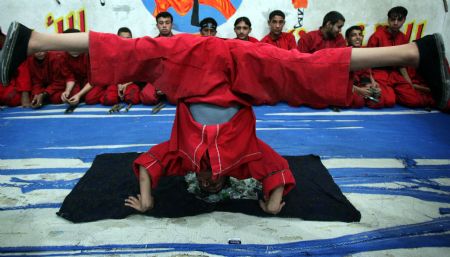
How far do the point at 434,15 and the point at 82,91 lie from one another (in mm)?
5351

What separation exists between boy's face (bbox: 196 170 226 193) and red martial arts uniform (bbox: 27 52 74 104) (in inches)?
117

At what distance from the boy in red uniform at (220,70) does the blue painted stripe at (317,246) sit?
422 mm

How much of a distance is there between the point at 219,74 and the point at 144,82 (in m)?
2.39

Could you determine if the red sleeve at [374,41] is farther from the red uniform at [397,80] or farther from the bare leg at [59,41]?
the bare leg at [59,41]

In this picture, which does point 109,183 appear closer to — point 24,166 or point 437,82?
point 24,166

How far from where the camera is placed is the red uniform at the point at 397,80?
13.8ft

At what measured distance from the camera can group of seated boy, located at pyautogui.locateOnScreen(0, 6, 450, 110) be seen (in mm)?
4137

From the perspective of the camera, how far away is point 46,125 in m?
3.45

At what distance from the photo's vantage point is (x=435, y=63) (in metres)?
1.56

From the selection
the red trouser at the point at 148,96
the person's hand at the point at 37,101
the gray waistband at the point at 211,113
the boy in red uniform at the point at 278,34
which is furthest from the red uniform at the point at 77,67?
the gray waistband at the point at 211,113

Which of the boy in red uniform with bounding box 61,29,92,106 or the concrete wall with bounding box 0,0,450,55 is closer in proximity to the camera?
the boy in red uniform with bounding box 61,29,92,106

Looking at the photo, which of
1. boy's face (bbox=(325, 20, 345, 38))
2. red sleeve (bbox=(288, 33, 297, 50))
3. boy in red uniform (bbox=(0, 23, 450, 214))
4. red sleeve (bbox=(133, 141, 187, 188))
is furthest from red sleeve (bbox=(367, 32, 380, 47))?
red sleeve (bbox=(133, 141, 187, 188))

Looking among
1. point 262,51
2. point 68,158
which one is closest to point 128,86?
point 68,158

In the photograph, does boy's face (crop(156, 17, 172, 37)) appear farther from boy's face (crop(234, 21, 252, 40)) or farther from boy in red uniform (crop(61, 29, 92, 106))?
boy in red uniform (crop(61, 29, 92, 106))
